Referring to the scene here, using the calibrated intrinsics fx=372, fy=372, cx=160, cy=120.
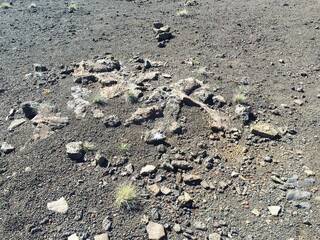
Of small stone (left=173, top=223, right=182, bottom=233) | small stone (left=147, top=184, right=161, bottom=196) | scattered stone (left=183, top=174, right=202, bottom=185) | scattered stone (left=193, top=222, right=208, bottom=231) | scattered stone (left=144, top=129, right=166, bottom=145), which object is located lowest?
scattered stone (left=193, top=222, right=208, bottom=231)

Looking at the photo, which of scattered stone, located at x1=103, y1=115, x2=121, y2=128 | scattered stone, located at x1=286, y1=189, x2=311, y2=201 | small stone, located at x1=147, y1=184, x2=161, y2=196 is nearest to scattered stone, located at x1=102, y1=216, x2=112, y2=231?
small stone, located at x1=147, y1=184, x2=161, y2=196

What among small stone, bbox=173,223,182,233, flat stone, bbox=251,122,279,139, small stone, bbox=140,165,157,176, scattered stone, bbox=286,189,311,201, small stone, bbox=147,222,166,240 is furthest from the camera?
flat stone, bbox=251,122,279,139

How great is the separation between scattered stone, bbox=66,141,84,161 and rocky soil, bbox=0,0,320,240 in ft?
0.06

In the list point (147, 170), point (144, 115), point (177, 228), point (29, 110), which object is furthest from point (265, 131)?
point (29, 110)

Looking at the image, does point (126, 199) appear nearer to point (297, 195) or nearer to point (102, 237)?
point (102, 237)

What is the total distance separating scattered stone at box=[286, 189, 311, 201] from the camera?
560 centimetres

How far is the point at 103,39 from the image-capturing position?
418 inches

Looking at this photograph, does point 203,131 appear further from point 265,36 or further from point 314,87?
point 265,36

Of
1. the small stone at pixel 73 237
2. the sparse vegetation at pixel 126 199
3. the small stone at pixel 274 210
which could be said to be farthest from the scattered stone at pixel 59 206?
the small stone at pixel 274 210

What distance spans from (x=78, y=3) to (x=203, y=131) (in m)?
9.15

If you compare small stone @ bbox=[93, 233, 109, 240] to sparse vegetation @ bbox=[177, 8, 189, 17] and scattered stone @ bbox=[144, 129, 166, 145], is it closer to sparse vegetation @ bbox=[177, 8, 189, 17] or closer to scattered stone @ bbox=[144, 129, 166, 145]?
scattered stone @ bbox=[144, 129, 166, 145]

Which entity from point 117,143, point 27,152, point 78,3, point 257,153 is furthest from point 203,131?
point 78,3

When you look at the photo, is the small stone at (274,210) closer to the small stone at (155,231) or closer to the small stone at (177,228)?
the small stone at (177,228)

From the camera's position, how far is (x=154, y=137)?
6.55 m
